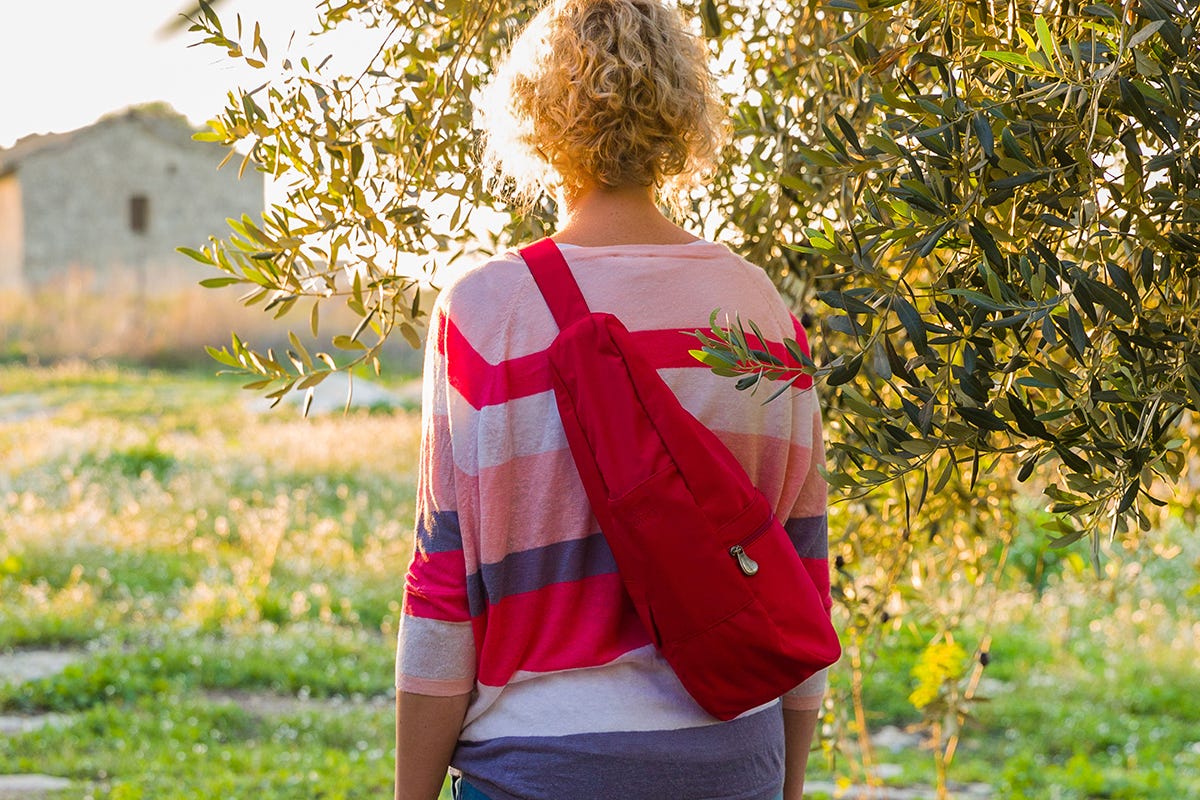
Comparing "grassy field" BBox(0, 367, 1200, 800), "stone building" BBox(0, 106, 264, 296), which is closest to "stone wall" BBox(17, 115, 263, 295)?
"stone building" BBox(0, 106, 264, 296)

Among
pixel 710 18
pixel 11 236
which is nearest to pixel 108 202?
pixel 11 236

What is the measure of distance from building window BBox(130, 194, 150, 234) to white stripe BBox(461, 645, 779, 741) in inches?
1083

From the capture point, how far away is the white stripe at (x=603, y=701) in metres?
1.56

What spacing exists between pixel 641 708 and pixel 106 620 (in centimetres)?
661

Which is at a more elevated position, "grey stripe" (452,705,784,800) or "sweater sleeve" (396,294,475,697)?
"sweater sleeve" (396,294,475,697)

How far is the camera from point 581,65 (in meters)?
1.67

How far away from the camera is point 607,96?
165 centimetres

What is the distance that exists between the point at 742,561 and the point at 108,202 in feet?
90.3

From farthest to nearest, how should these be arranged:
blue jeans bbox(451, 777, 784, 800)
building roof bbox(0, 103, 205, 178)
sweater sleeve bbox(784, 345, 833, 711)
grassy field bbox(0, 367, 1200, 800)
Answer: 1. building roof bbox(0, 103, 205, 178)
2. grassy field bbox(0, 367, 1200, 800)
3. sweater sleeve bbox(784, 345, 833, 711)
4. blue jeans bbox(451, 777, 784, 800)

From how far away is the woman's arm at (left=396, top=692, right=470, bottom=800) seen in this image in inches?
65.2

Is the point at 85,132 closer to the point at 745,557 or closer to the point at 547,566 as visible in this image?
the point at 547,566

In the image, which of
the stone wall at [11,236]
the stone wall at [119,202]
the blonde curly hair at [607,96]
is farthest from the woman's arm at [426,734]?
the stone wall at [11,236]

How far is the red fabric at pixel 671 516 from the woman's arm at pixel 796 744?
13.4 inches

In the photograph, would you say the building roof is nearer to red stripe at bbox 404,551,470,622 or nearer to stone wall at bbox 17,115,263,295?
stone wall at bbox 17,115,263,295
